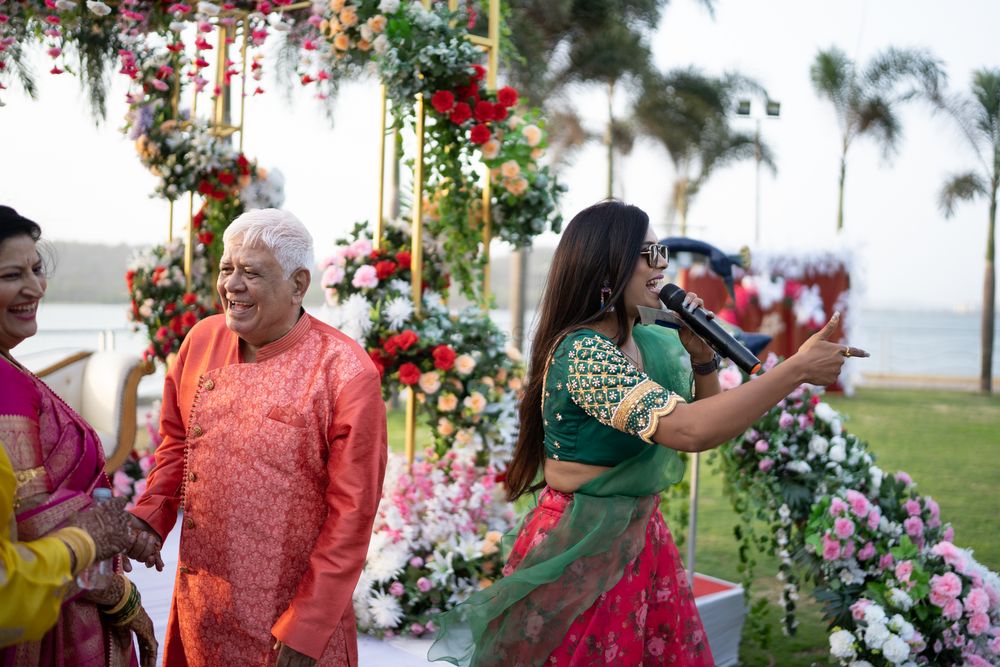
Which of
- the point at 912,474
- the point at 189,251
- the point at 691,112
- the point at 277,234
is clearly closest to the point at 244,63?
the point at 189,251

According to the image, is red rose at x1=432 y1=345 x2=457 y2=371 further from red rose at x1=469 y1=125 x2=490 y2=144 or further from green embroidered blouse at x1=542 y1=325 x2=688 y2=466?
green embroidered blouse at x1=542 y1=325 x2=688 y2=466

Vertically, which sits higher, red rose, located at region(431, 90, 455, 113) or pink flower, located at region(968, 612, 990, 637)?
red rose, located at region(431, 90, 455, 113)

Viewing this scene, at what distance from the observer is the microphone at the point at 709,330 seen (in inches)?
77.6

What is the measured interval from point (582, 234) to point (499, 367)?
233 centimetres

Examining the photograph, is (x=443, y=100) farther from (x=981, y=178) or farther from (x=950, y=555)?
(x=981, y=178)

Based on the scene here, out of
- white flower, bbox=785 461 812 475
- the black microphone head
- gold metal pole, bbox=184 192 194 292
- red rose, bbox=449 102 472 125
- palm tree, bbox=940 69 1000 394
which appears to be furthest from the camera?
palm tree, bbox=940 69 1000 394

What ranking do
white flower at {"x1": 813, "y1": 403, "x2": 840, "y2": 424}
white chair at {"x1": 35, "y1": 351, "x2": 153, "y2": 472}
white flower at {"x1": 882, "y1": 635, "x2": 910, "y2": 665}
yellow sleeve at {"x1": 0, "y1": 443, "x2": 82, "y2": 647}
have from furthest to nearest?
1. white chair at {"x1": 35, "y1": 351, "x2": 153, "y2": 472}
2. white flower at {"x1": 813, "y1": 403, "x2": 840, "y2": 424}
3. white flower at {"x1": 882, "y1": 635, "x2": 910, "y2": 665}
4. yellow sleeve at {"x1": 0, "y1": 443, "x2": 82, "y2": 647}

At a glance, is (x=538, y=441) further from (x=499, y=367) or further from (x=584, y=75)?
(x=584, y=75)

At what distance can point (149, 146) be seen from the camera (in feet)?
20.1

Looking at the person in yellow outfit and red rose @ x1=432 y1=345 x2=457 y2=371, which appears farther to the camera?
red rose @ x1=432 y1=345 x2=457 y2=371

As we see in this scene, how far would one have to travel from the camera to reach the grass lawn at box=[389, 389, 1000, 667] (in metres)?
4.70

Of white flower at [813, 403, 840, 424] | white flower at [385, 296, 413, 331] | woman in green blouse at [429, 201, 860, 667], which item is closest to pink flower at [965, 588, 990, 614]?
white flower at [813, 403, 840, 424]

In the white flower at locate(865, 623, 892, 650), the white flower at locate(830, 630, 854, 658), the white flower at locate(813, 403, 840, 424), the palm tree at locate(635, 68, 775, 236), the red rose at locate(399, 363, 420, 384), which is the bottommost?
the white flower at locate(830, 630, 854, 658)

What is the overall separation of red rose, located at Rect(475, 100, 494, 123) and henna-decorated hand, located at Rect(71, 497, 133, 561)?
3.02 metres
